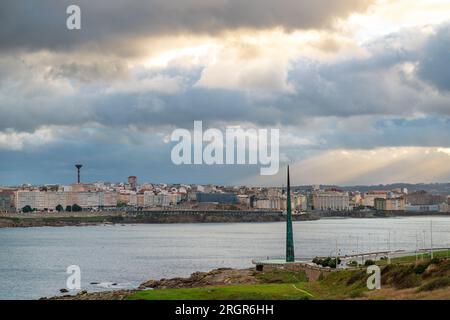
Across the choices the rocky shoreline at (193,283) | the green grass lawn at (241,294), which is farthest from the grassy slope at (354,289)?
the rocky shoreline at (193,283)

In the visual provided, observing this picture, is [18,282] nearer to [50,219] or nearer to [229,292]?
[229,292]

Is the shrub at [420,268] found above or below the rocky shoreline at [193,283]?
above

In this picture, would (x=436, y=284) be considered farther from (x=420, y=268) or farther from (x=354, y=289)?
(x=354, y=289)

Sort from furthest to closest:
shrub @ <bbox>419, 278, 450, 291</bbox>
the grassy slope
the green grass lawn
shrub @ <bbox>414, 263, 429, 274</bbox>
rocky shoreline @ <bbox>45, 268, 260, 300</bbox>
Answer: rocky shoreline @ <bbox>45, 268, 260, 300</bbox>
the green grass lawn
shrub @ <bbox>414, 263, 429, 274</bbox>
the grassy slope
shrub @ <bbox>419, 278, 450, 291</bbox>

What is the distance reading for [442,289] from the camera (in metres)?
21.9

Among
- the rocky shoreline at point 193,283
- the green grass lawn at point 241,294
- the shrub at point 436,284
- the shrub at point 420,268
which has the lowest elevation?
the rocky shoreline at point 193,283

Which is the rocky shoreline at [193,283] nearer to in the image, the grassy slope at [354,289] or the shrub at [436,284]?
the grassy slope at [354,289]

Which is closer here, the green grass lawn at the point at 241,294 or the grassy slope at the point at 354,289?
the grassy slope at the point at 354,289

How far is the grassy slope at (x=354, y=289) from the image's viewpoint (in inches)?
889

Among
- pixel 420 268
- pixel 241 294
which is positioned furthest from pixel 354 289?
pixel 241 294

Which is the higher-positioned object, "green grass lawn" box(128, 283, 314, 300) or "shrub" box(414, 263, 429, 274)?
"shrub" box(414, 263, 429, 274)

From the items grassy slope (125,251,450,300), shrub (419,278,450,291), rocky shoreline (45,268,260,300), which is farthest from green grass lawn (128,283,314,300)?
rocky shoreline (45,268,260,300)

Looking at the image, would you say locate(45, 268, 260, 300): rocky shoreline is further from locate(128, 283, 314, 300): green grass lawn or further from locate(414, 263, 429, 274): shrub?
locate(414, 263, 429, 274): shrub

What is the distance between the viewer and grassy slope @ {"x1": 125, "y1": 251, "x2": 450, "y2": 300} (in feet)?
74.1
